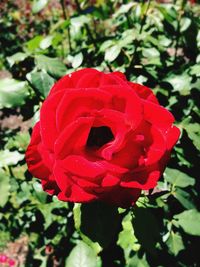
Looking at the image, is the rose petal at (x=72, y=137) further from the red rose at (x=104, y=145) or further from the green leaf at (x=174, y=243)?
the green leaf at (x=174, y=243)

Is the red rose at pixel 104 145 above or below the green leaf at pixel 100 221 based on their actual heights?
above

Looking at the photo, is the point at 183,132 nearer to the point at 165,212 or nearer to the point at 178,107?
the point at 178,107

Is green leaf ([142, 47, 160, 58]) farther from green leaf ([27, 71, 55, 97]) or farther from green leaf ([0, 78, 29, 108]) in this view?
green leaf ([0, 78, 29, 108])

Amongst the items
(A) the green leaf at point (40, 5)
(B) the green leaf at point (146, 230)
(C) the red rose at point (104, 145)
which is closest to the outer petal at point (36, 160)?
(C) the red rose at point (104, 145)

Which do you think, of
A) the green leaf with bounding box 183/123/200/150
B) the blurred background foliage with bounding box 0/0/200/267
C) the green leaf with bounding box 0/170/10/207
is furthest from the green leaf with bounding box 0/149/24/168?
the green leaf with bounding box 183/123/200/150

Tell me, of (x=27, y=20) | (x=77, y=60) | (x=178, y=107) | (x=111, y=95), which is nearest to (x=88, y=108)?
(x=111, y=95)

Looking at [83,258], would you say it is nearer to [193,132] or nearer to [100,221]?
[100,221]
